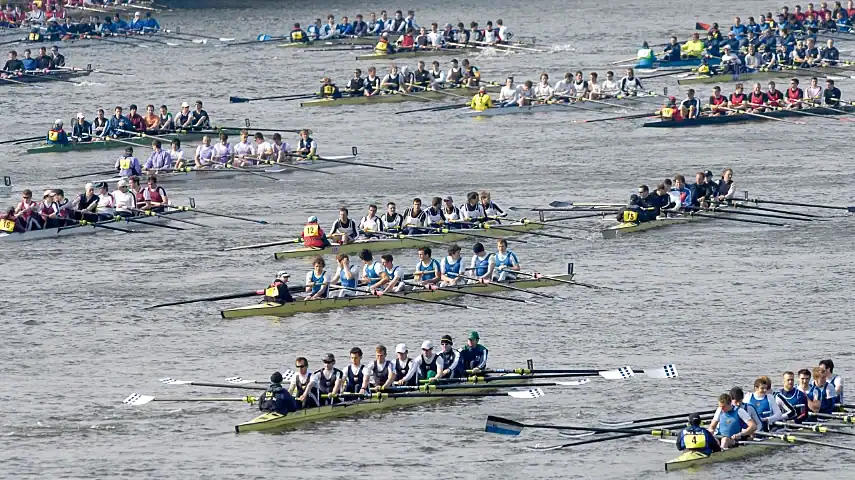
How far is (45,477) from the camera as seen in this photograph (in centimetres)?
2900

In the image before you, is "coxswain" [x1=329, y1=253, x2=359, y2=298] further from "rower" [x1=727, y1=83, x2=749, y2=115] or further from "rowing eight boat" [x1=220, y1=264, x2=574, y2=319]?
"rower" [x1=727, y1=83, x2=749, y2=115]

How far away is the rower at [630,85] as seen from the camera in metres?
67.7

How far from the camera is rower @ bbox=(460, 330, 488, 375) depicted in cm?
3228

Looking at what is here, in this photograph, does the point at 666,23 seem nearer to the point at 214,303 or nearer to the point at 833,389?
the point at 214,303

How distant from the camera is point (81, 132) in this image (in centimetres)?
5941

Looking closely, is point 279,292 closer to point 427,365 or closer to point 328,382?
point 427,365

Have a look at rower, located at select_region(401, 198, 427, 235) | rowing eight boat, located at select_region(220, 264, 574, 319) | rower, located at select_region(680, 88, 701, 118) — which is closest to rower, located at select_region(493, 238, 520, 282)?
rowing eight boat, located at select_region(220, 264, 574, 319)

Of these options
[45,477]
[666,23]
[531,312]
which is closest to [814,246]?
[531,312]

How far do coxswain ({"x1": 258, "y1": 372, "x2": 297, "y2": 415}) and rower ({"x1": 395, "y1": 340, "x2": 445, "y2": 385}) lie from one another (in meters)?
2.50

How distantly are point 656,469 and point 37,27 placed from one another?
7391cm

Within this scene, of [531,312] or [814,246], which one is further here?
[814,246]

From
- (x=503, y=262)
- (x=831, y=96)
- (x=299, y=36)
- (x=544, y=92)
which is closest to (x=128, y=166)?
(x=503, y=262)

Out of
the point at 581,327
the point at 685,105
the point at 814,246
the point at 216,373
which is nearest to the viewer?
the point at 216,373

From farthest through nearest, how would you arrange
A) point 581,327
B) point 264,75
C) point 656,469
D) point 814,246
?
point 264,75, point 814,246, point 581,327, point 656,469
